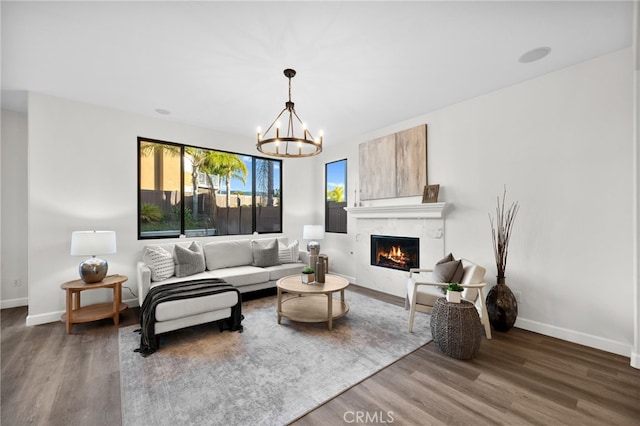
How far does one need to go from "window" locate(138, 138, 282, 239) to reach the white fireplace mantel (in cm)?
181

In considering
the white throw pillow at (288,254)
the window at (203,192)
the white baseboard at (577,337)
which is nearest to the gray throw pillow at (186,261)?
the window at (203,192)

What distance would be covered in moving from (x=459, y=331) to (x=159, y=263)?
3.70m

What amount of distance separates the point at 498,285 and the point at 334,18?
10.7ft

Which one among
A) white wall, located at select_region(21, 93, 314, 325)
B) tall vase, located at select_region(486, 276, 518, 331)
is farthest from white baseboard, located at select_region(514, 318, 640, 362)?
white wall, located at select_region(21, 93, 314, 325)

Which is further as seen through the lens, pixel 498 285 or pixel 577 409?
pixel 498 285

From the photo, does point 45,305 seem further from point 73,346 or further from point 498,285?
point 498,285

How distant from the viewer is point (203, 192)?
4793 millimetres

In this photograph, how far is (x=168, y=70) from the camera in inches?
112

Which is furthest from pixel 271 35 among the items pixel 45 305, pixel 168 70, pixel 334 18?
pixel 45 305

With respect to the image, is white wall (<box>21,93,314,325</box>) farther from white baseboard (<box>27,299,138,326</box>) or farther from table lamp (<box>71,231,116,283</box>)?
table lamp (<box>71,231,116,283</box>)

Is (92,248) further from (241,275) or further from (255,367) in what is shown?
(255,367)

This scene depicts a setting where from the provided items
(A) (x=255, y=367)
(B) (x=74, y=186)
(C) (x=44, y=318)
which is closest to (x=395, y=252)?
(A) (x=255, y=367)

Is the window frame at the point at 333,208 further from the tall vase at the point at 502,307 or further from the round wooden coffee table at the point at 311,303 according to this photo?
the tall vase at the point at 502,307

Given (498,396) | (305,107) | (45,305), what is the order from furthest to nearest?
(305,107)
(45,305)
(498,396)
